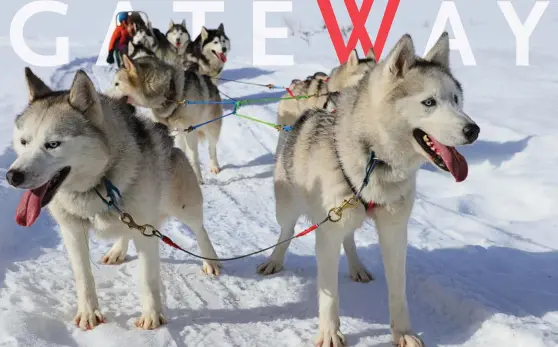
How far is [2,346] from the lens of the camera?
195 cm

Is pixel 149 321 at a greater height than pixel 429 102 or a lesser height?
lesser

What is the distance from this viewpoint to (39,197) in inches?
70.6

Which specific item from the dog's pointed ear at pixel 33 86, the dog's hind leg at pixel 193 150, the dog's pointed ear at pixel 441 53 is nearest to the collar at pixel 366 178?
the dog's pointed ear at pixel 441 53

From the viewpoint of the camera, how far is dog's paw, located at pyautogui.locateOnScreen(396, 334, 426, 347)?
2.12 meters

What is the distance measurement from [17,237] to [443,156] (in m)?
2.48

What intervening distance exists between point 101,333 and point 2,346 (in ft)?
1.22

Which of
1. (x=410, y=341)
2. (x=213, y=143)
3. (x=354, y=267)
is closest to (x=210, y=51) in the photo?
(x=213, y=143)

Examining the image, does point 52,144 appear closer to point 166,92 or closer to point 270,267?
point 270,267

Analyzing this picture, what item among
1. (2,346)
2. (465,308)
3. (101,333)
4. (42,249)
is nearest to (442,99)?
(465,308)

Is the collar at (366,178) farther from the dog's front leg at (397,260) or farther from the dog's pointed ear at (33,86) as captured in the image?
the dog's pointed ear at (33,86)

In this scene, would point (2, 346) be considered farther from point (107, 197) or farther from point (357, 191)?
point (357, 191)

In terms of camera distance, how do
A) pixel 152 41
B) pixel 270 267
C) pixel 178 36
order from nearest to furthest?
pixel 270 267
pixel 152 41
pixel 178 36

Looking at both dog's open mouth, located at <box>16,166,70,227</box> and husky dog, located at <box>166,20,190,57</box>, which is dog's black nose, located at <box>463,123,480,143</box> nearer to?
dog's open mouth, located at <box>16,166,70,227</box>

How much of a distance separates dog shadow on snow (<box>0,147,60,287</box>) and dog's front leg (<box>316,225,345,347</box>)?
1520 millimetres
